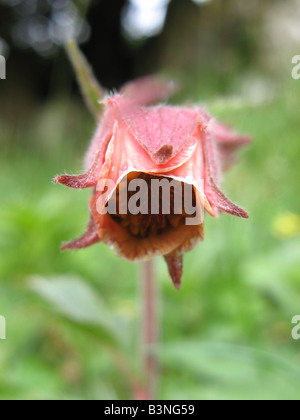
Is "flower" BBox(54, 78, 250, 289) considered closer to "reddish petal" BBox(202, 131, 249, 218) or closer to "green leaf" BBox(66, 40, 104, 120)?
"reddish petal" BBox(202, 131, 249, 218)

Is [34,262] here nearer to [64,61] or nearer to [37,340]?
[37,340]

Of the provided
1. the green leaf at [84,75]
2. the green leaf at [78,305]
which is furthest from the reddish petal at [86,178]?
the green leaf at [78,305]

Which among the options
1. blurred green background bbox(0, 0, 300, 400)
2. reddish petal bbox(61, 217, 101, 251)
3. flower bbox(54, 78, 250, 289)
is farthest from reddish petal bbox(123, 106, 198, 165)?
blurred green background bbox(0, 0, 300, 400)

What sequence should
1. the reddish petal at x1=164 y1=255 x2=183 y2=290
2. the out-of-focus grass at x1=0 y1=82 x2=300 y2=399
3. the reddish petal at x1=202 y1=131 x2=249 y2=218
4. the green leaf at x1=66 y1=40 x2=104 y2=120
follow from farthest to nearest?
the out-of-focus grass at x1=0 y1=82 x2=300 y2=399 → the green leaf at x1=66 y1=40 x2=104 y2=120 → the reddish petal at x1=164 y1=255 x2=183 y2=290 → the reddish petal at x1=202 y1=131 x2=249 y2=218

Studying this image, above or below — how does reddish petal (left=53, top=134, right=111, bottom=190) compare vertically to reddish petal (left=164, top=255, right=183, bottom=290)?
above

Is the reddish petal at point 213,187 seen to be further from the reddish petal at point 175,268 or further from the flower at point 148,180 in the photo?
the reddish petal at point 175,268

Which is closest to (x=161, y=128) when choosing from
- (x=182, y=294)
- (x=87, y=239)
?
(x=87, y=239)

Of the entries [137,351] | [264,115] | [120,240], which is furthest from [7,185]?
[120,240]

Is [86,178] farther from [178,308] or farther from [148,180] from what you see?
[178,308]
